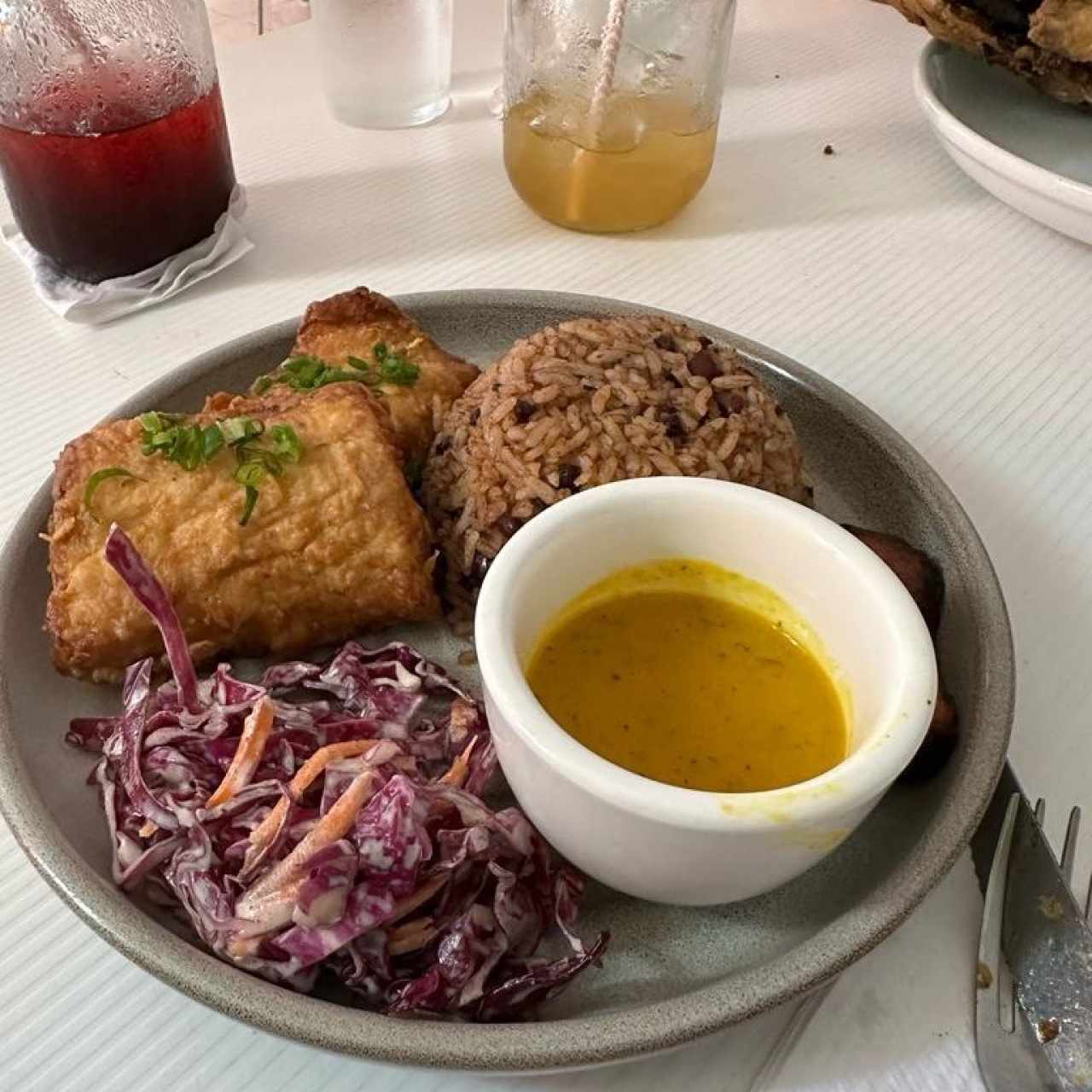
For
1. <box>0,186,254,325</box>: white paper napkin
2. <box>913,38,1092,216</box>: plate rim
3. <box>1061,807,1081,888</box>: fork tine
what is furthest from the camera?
<box>913,38,1092,216</box>: plate rim

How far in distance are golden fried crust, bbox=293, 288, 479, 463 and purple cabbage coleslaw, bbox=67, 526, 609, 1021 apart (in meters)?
0.41

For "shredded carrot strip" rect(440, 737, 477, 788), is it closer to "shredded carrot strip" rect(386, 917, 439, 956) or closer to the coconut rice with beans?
"shredded carrot strip" rect(386, 917, 439, 956)

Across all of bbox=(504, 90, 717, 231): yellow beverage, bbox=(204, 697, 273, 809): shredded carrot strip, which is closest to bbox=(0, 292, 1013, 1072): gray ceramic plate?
bbox=(204, 697, 273, 809): shredded carrot strip

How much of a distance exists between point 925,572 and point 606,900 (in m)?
0.50

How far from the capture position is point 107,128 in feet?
5.59

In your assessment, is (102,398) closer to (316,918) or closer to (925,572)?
(316,918)

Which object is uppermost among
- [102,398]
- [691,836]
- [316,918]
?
[691,836]

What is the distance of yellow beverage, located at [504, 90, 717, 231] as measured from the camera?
1.90 m

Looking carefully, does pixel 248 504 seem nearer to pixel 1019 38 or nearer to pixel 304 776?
pixel 304 776

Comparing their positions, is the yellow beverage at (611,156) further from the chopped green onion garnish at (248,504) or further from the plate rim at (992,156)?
the chopped green onion garnish at (248,504)

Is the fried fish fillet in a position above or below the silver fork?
above

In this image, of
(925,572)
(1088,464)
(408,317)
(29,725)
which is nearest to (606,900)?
(925,572)

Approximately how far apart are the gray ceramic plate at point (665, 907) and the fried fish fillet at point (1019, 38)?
1063 millimetres

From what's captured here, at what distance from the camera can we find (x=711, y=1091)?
3.12 feet
